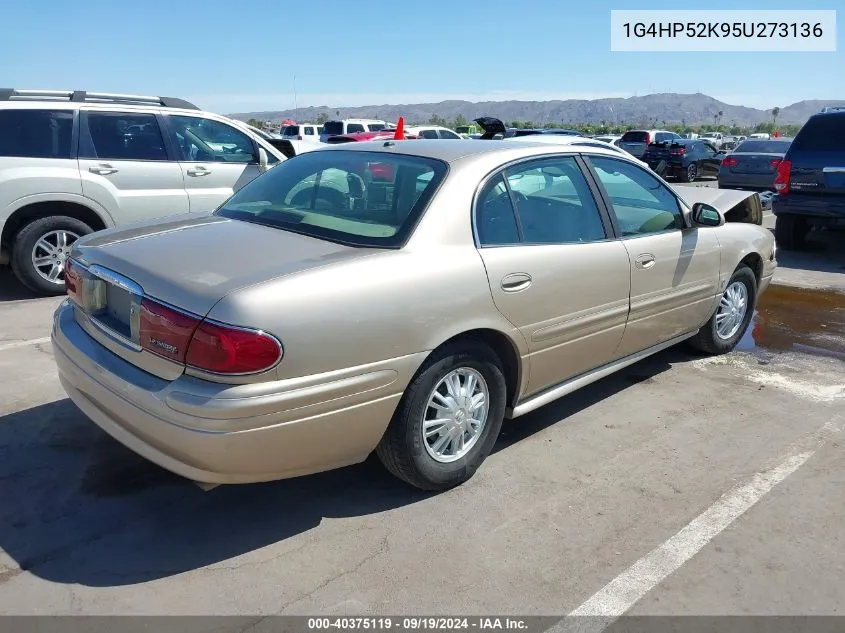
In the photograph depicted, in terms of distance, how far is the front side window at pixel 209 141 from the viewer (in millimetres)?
7297

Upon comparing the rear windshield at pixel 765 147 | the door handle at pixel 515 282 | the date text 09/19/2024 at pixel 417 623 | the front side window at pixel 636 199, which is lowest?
the date text 09/19/2024 at pixel 417 623

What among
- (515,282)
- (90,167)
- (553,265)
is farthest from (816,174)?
(90,167)

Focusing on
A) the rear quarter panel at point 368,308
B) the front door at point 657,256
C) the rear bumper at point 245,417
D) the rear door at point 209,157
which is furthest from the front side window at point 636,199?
the rear door at point 209,157

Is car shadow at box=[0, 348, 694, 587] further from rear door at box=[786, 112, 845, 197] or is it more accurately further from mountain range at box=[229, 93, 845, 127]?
mountain range at box=[229, 93, 845, 127]

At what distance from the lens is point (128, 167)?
691cm

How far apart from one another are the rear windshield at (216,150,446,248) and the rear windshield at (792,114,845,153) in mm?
7452

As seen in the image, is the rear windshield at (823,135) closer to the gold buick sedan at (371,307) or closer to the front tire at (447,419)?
the gold buick sedan at (371,307)

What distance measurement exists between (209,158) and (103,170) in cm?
110

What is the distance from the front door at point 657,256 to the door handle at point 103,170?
4.82 meters

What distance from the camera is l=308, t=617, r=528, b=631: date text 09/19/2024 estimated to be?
8.25ft

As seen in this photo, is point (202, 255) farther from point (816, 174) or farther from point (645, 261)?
point (816, 174)

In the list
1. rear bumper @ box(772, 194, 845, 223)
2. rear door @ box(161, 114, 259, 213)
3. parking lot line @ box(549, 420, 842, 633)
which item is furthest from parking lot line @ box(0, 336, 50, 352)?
rear bumper @ box(772, 194, 845, 223)

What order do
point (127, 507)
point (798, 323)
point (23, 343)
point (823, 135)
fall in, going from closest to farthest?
point (127, 507) → point (23, 343) → point (798, 323) → point (823, 135)

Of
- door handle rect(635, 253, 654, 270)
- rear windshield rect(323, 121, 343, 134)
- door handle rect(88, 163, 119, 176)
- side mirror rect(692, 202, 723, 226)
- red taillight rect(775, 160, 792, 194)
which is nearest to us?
door handle rect(635, 253, 654, 270)
